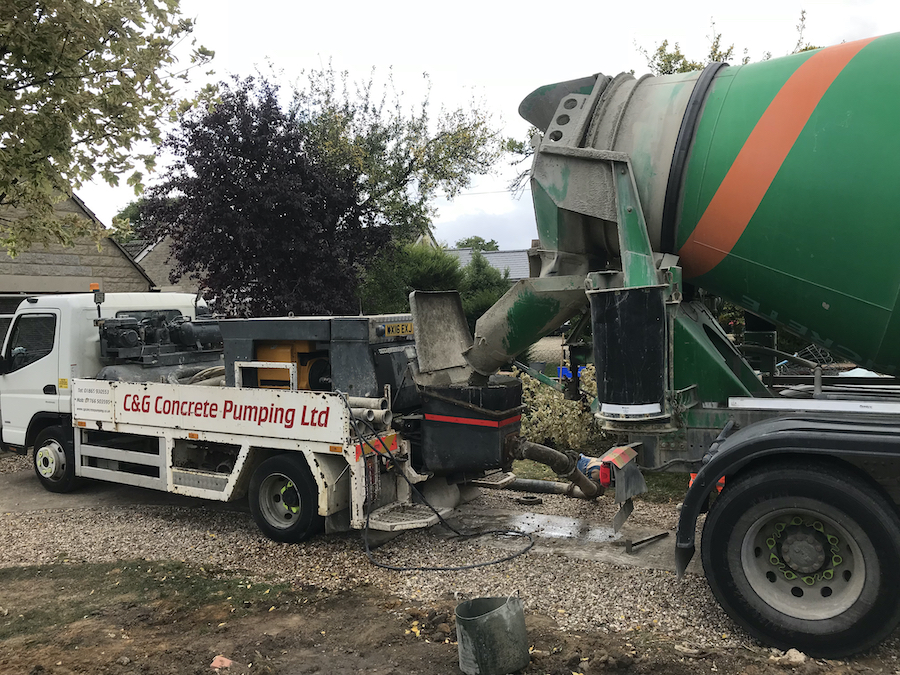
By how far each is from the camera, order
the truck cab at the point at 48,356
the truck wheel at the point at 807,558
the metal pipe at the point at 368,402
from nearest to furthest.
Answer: the truck wheel at the point at 807,558 < the metal pipe at the point at 368,402 < the truck cab at the point at 48,356

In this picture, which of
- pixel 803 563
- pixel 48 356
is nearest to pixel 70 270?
pixel 48 356

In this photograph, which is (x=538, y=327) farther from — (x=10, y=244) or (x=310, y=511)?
(x=10, y=244)

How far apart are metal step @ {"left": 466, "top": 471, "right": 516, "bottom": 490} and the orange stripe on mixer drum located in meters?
3.34

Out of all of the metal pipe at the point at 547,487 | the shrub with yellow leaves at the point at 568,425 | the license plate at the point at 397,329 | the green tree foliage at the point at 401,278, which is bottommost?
the metal pipe at the point at 547,487

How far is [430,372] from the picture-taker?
609cm

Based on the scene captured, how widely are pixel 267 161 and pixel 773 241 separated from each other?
11299 mm

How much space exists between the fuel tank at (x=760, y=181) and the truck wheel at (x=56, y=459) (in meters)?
6.35

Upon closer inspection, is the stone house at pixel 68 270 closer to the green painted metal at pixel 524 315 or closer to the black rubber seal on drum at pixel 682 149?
the green painted metal at pixel 524 315

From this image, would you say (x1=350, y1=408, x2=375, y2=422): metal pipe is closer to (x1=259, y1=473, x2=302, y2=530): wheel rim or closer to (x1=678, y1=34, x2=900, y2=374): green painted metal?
(x1=259, y1=473, x2=302, y2=530): wheel rim

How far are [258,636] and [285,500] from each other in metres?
1.98

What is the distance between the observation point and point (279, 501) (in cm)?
655

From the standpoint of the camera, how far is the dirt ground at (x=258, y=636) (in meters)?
4.02

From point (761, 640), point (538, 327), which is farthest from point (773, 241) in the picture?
point (761, 640)

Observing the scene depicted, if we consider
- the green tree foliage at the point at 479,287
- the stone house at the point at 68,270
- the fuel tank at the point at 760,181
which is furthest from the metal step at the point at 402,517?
the stone house at the point at 68,270
